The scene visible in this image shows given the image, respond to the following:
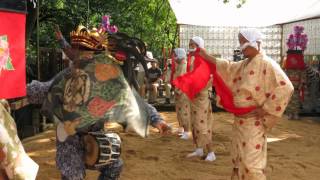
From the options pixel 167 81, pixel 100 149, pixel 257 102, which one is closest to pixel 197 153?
pixel 257 102

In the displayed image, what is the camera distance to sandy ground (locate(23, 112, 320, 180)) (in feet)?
22.2

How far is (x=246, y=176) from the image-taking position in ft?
15.9

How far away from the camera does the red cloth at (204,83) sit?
5031mm

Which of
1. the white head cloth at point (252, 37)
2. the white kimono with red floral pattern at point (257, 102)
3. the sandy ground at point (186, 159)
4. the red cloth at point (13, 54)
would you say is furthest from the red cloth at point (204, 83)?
the red cloth at point (13, 54)

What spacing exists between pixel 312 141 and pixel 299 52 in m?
3.31

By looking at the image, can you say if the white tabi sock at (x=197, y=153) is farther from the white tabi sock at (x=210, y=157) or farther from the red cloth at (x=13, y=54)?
the red cloth at (x=13, y=54)

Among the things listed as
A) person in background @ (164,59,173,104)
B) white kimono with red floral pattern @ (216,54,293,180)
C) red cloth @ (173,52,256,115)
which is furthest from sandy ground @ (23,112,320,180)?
person in background @ (164,59,173,104)

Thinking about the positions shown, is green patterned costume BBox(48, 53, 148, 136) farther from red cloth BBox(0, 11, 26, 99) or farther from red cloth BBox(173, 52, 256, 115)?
red cloth BBox(173, 52, 256, 115)

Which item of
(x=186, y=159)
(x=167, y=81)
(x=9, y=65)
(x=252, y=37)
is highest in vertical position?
(x=252, y=37)

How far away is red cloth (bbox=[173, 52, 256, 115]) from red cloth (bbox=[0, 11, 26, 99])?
9.40 ft

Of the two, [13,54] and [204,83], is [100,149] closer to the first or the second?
[13,54]

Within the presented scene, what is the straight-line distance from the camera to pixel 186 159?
777cm

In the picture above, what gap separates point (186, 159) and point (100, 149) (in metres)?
4.13

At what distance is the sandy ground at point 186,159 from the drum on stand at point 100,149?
2.65m
